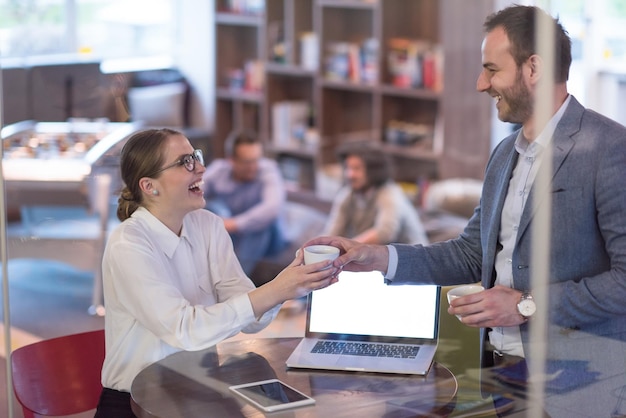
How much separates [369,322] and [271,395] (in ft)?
1.28

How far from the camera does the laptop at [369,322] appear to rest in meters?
2.35

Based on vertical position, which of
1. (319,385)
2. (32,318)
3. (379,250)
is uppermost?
(379,250)

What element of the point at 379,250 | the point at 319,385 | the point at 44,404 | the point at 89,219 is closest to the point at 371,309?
the point at 379,250

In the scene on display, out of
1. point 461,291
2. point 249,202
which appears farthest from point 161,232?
point 249,202

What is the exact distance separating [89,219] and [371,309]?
225 centimetres

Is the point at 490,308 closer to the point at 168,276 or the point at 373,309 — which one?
the point at 373,309

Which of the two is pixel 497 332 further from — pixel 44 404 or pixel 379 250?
pixel 44 404

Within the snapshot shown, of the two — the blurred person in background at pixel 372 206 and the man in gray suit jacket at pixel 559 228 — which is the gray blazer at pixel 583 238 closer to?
the man in gray suit jacket at pixel 559 228

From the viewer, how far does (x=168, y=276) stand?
238 centimetres

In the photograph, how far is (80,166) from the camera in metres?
4.38

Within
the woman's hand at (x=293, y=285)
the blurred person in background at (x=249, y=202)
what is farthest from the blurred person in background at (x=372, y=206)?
the woman's hand at (x=293, y=285)

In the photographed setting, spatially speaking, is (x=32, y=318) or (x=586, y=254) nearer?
(x=586, y=254)

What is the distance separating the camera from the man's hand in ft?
6.99

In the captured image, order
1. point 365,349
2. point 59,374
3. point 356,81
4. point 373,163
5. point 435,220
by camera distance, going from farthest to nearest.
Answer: point 356,81
point 435,220
point 373,163
point 59,374
point 365,349
